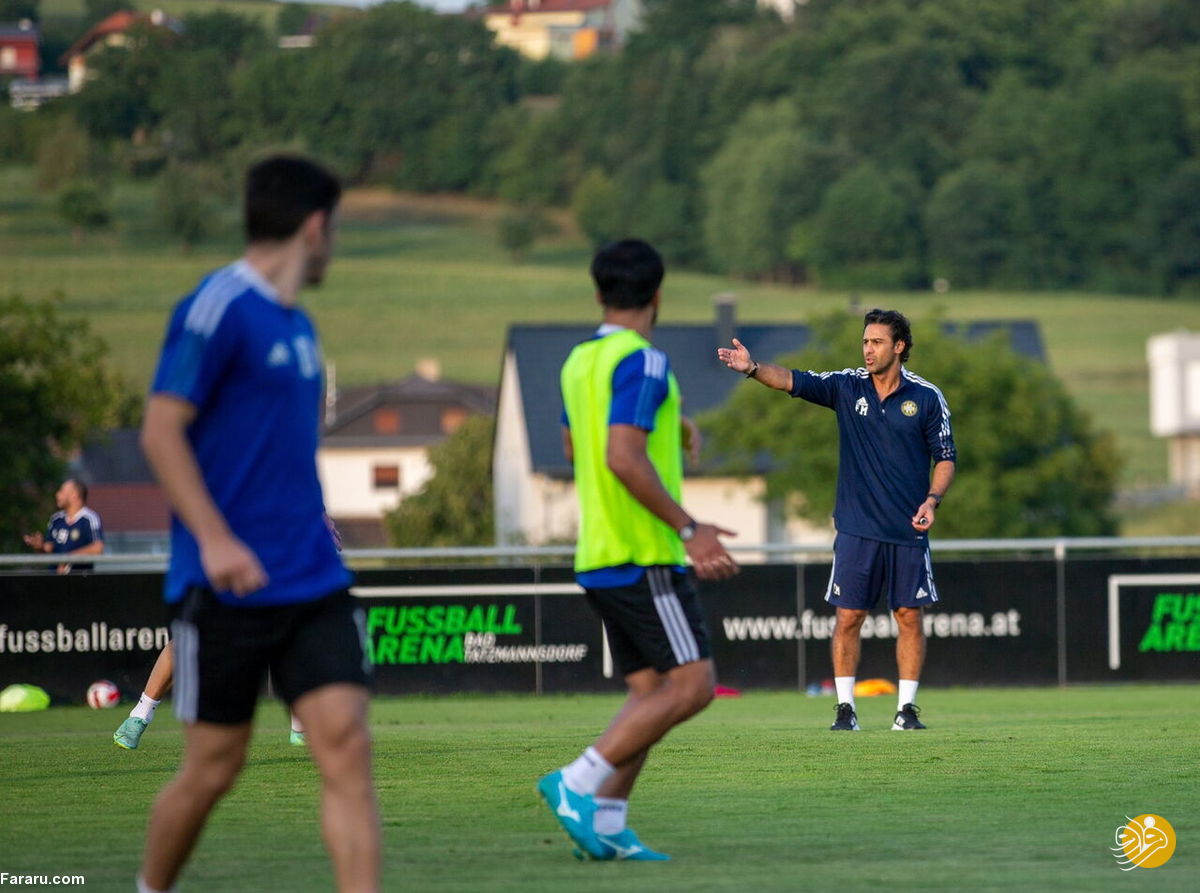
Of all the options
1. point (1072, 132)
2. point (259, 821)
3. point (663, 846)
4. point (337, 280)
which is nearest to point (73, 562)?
point (259, 821)

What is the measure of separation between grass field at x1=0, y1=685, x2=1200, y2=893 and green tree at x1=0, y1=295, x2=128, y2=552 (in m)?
27.0

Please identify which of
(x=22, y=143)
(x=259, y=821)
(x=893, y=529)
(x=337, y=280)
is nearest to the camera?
(x=259, y=821)

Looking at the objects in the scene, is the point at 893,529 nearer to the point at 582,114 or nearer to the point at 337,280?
the point at 337,280

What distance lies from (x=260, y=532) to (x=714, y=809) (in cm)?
297

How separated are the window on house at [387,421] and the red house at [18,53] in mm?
56649

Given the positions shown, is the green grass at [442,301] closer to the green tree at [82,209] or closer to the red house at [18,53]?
the green tree at [82,209]

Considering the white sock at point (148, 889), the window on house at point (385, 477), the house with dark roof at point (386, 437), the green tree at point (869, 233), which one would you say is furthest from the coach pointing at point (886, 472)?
the green tree at point (869, 233)

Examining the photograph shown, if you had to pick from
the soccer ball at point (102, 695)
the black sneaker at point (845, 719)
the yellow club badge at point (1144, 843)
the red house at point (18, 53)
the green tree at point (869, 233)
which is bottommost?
the soccer ball at point (102, 695)

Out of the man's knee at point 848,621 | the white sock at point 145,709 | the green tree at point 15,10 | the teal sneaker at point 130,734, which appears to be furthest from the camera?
the green tree at point 15,10

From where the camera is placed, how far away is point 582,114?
142250 millimetres

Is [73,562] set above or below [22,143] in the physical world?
below

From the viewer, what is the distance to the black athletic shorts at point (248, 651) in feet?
15.5

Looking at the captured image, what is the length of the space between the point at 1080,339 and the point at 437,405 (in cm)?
3572

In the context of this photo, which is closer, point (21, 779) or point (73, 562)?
point (21, 779)
